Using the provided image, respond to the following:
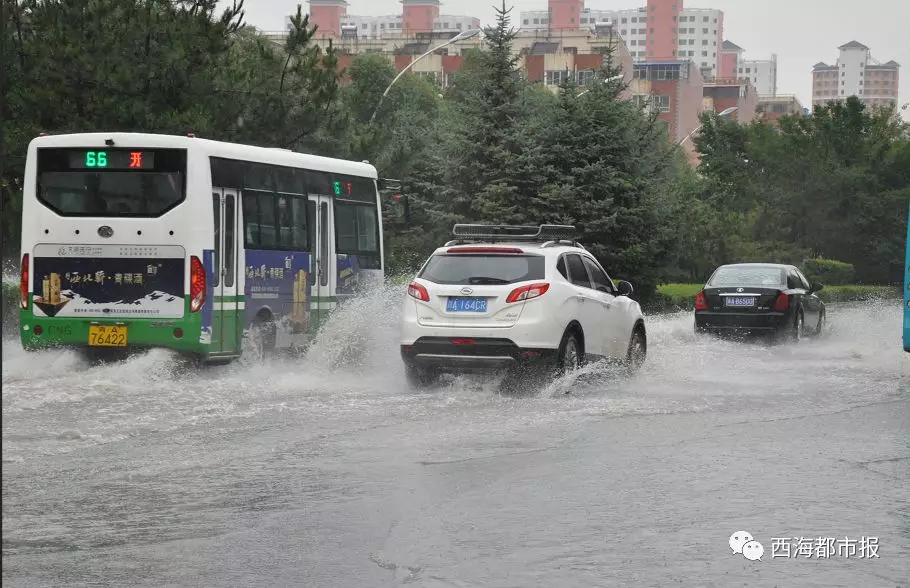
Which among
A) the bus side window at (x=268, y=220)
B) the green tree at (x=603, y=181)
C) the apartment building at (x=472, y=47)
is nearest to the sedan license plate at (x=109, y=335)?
the bus side window at (x=268, y=220)

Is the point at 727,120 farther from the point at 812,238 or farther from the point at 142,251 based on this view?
the point at 142,251

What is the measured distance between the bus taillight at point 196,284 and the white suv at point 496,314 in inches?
92.9

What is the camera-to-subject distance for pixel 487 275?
15.1 m

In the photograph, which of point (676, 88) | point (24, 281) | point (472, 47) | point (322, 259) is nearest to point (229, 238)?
point (24, 281)

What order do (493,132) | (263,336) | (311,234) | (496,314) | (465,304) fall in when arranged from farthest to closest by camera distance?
(493,132) < (311,234) < (263,336) < (465,304) < (496,314)

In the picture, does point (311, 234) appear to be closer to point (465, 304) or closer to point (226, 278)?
point (226, 278)

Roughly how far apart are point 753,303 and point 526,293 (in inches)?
425

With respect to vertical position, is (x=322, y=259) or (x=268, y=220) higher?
(x=268, y=220)

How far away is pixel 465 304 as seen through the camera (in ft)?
48.9

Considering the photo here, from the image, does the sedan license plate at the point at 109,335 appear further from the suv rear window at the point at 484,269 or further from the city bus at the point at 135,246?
the suv rear window at the point at 484,269

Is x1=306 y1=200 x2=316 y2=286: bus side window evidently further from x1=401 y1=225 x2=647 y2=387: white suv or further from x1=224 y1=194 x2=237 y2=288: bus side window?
x1=401 y1=225 x2=647 y2=387: white suv

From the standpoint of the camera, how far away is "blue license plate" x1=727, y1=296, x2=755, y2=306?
81.0 ft

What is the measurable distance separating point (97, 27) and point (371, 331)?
7.37m

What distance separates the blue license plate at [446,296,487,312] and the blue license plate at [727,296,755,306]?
429 inches
